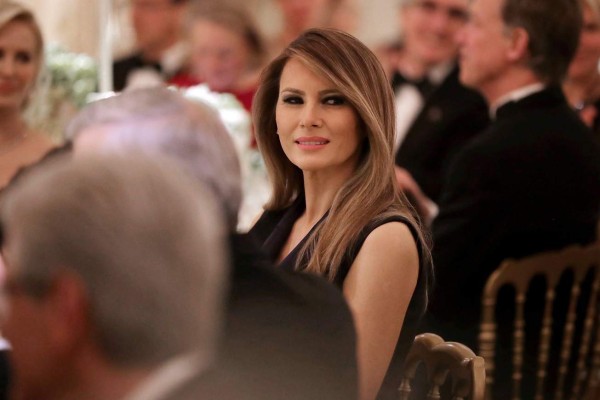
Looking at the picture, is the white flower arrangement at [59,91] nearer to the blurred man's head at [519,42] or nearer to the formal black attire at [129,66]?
the blurred man's head at [519,42]

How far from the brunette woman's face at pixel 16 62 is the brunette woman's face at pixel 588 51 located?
6.34 feet

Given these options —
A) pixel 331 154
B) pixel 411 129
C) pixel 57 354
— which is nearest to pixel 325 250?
pixel 331 154

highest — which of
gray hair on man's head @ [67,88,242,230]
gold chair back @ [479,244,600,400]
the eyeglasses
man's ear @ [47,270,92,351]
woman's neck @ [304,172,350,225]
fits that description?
gray hair on man's head @ [67,88,242,230]

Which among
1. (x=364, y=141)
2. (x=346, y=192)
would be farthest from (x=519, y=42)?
(x=346, y=192)

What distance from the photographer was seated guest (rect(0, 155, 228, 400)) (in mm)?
1024

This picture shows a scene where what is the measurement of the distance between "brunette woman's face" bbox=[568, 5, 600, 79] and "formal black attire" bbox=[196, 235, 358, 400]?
2846 mm

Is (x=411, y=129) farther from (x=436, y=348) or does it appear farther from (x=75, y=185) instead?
(x=75, y=185)

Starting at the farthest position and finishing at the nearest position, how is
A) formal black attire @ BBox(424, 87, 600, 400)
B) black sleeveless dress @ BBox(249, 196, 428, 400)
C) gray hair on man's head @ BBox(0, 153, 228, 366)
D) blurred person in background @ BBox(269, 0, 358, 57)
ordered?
blurred person in background @ BBox(269, 0, 358, 57) < formal black attire @ BBox(424, 87, 600, 400) < black sleeveless dress @ BBox(249, 196, 428, 400) < gray hair on man's head @ BBox(0, 153, 228, 366)

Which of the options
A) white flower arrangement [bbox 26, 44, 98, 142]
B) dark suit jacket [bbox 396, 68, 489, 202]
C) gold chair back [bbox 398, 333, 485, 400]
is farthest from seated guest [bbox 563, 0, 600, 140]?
gold chair back [bbox 398, 333, 485, 400]

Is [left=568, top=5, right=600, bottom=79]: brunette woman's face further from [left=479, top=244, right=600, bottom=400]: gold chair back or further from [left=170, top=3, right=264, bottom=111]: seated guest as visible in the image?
[left=170, top=3, right=264, bottom=111]: seated guest

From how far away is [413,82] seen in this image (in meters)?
5.79

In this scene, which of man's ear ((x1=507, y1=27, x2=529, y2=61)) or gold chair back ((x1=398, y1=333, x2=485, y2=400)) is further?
man's ear ((x1=507, y1=27, x2=529, y2=61))

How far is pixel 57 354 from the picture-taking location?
105cm

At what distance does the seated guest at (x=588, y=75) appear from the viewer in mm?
4270
